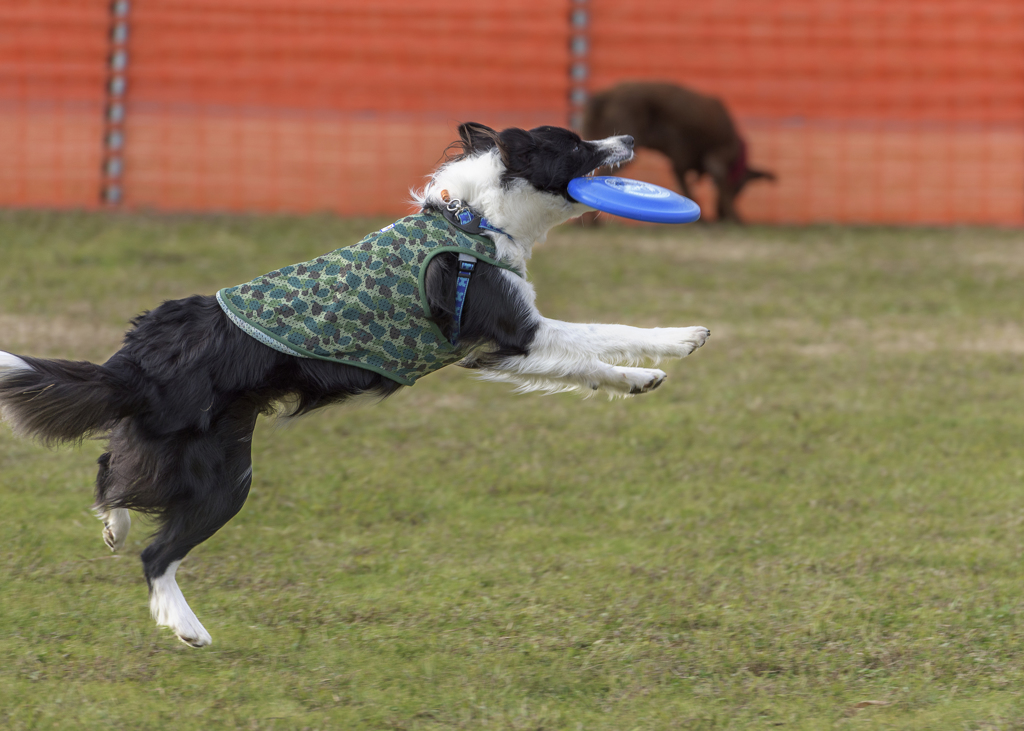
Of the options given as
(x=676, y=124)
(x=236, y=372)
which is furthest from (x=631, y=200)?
(x=676, y=124)

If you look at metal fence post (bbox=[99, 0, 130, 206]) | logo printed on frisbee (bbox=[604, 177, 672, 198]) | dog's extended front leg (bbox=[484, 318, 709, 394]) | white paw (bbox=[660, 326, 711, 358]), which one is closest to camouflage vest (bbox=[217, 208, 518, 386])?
dog's extended front leg (bbox=[484, 318, 709, 394])

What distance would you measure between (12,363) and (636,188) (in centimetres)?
203

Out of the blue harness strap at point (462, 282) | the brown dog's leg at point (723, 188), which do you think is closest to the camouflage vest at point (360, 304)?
the blue harness strap at point (462, 282)

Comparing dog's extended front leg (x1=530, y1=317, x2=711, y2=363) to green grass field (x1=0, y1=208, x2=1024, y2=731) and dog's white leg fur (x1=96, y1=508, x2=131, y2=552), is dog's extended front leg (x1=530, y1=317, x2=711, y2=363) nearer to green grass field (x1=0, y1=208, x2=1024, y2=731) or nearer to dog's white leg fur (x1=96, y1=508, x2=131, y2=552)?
green grass field (x1=0, y1=208, x2=1024, y2=731)

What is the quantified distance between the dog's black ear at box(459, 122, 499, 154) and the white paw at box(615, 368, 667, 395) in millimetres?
887

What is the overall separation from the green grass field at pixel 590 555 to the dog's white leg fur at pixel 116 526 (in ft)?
0.75

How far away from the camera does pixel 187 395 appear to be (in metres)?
3.31

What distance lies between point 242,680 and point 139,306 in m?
5.05

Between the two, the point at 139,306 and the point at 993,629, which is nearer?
the point at 993,629

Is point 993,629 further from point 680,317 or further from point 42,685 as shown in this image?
point 680,317

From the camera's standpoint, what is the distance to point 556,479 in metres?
5.31

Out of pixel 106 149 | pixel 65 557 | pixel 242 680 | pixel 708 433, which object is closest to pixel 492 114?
pixel 106 149

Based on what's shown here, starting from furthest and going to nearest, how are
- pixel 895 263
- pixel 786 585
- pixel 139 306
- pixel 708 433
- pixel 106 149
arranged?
pixel 106 149 < pixel 895 263 < pixel 139 306 < pixel 708 433 < pixel 786 585

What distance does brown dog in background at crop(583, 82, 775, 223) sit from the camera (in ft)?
34.4
